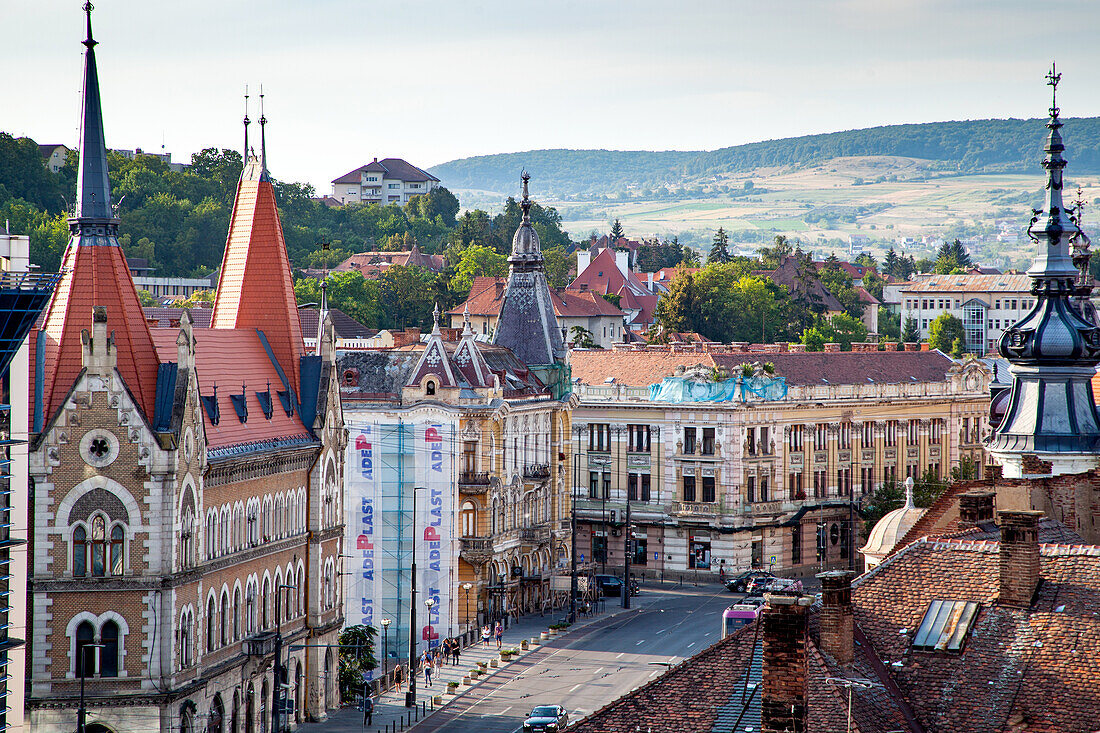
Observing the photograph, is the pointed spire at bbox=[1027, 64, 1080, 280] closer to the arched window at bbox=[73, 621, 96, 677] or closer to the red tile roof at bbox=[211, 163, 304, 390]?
the red tile roof at bbox=[211, 163, 304, 390]

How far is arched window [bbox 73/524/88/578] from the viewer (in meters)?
58.0

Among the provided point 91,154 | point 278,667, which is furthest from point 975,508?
point 91,154

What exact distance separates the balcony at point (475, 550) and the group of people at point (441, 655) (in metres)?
5.51

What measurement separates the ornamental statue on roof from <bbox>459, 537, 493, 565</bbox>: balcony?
99.5 feet

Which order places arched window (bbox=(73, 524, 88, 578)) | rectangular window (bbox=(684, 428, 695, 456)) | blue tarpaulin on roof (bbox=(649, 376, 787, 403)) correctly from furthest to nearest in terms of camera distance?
Result: rectangular window (bbox=(684, 428, 695, 456)), blue tarpaulin on roof (bbox=(649, 376, 787, 403)), arched window (bbox=(73, 524, 88, 578))

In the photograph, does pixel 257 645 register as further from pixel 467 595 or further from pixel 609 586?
pixel 609 586

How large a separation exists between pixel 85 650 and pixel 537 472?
41.9 meters

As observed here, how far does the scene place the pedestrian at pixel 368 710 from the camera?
2640 inches

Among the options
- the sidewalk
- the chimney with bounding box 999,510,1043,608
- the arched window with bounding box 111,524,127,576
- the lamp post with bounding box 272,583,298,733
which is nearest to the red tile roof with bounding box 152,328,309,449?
the arched window with bounding box 111,524,127,576

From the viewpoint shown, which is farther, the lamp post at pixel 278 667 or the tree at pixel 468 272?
the tree at pixel 468 272

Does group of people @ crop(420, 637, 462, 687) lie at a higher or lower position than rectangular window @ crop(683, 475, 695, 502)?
lower

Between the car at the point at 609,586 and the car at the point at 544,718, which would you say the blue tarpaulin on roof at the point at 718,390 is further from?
the car at the point at 544,718

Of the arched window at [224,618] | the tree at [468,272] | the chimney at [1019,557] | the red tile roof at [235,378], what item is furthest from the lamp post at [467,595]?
the tree at [468,272]

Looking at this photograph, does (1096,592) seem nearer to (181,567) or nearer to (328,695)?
(181,567)
